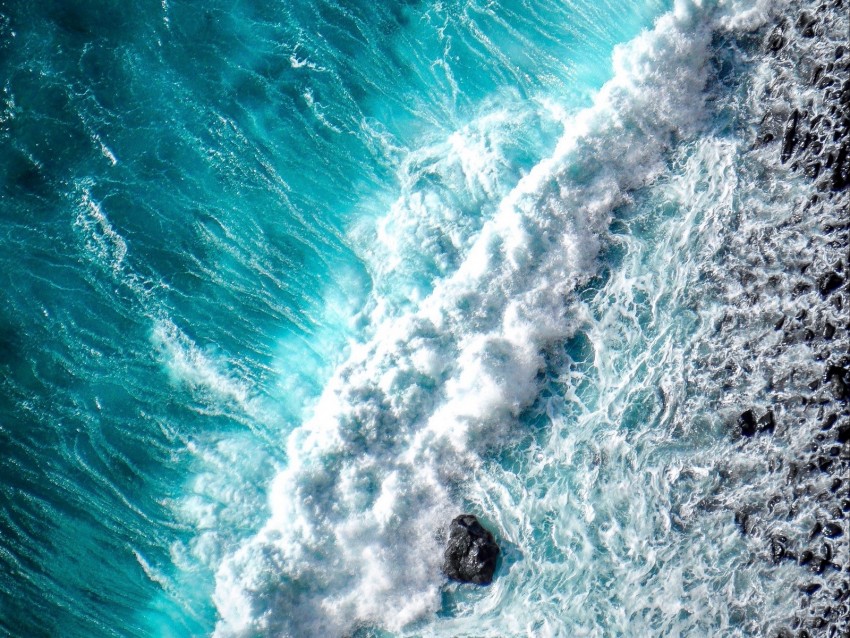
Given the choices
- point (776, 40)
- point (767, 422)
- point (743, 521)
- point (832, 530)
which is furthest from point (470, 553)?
point (776, 40)

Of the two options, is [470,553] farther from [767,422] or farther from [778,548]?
[767,422]

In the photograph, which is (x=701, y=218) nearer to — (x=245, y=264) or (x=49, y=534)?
(x=245, y=264)

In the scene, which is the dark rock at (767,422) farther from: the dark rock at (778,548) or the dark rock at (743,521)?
the dark rock at (778,548)

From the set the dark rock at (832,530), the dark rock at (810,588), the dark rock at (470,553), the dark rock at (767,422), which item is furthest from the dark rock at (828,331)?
the dark rock at (470,553)

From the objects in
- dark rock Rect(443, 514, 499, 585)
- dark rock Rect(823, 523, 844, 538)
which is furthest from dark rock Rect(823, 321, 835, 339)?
dark rock Rect(443, 514, 499, 585)

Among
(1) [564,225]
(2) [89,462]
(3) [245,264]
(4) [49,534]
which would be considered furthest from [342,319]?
(4) [49,534]

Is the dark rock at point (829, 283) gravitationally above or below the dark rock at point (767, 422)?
above
